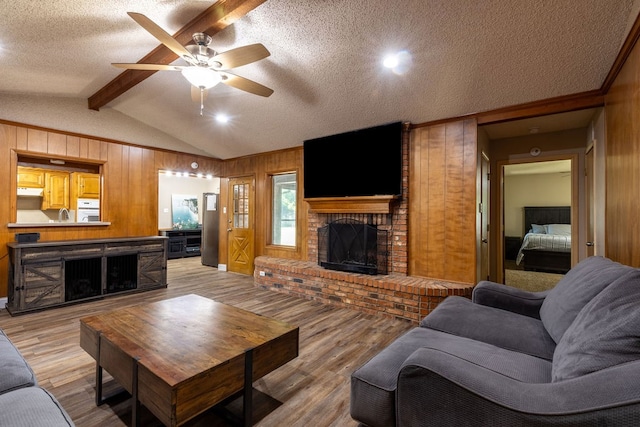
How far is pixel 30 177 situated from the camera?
18.6 ft

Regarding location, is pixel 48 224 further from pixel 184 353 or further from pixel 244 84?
pixel 184 353

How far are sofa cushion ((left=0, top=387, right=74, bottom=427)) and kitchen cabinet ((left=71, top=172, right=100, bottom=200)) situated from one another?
6.33 m

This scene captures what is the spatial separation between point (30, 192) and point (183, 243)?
3278 millimetres

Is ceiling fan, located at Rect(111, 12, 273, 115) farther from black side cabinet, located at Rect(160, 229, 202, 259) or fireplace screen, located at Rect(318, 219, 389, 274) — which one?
black side cabinet, located at Rect(160, 229, 202, 259)

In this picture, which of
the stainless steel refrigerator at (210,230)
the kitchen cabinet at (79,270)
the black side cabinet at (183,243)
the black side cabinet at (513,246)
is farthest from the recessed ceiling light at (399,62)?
the black side cabinet at (513,246)

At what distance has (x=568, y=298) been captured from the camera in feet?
5.42

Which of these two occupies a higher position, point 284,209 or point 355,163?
point 355,163

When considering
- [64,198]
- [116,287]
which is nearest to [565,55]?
[116,287]

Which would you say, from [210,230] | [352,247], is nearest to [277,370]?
[352,247]

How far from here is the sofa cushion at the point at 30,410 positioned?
3.38ft

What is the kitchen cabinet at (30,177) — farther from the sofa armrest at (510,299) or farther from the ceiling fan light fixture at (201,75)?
the sofa armrest at (510,299)

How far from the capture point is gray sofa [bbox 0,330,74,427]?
1.04m

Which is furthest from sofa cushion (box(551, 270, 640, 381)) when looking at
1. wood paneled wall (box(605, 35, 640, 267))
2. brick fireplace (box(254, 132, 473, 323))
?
brick fireplace (box(254, 132, 473, 323))

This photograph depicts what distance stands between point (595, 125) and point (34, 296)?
7.14m
